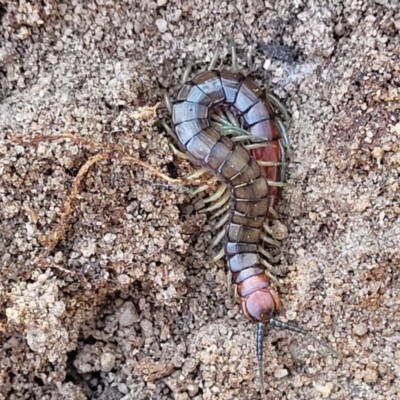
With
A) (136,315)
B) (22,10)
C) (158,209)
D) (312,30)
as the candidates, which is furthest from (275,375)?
(22,10)

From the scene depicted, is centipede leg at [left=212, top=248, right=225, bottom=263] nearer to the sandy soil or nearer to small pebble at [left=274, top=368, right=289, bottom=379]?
the sandy soil

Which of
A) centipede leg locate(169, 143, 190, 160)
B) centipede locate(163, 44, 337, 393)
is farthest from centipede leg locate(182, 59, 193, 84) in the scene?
centipede leg locate(169, 143, 190, 160)

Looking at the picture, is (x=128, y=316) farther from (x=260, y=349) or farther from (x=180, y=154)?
(x=180, y=154)

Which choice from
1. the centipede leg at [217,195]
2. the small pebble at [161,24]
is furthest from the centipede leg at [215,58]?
the centipede leg at [217,195]

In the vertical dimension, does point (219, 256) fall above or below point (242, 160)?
below

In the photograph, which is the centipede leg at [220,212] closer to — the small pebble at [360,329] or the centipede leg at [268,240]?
the centipede leg at [268,240]

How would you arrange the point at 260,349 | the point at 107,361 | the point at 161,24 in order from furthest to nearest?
1. the point at 161,24
2. the point at 107,361
3. the point at 260,349

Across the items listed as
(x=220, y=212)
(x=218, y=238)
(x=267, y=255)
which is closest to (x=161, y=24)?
(x=220, y=212)
